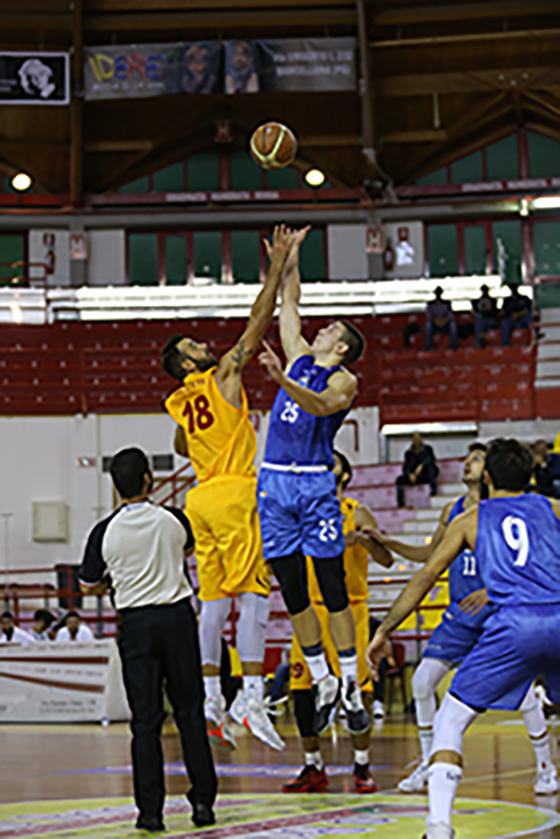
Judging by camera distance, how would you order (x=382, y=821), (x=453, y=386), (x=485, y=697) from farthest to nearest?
(x=453, y=386) → (x=382, y=821) → (x=485, y=697)

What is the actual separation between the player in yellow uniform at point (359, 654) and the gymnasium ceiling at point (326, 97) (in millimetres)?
18199

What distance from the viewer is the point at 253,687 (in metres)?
6.82

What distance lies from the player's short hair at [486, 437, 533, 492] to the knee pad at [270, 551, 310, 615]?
1.93 m

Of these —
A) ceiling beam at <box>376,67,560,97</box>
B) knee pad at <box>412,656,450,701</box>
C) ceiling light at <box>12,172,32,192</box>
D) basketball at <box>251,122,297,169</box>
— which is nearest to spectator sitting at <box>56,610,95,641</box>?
basketball at <box>251,122,297,169</box>

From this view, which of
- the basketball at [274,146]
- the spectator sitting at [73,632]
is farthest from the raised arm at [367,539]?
the spectator sitting at [73,632]

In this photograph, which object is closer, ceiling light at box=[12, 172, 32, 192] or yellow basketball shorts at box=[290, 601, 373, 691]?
yellow basketball shorts at box=[290, 601, 373, 691]

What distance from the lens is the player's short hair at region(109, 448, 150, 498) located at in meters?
5.13

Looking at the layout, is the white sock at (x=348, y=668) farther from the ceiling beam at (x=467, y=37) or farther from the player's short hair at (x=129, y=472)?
the ceiling beam at (x=467, y=37)

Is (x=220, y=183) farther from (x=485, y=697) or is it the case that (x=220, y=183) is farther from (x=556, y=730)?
(x=485, y=697)

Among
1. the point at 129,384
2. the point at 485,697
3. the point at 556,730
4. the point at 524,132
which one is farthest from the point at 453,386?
the point at 485,697

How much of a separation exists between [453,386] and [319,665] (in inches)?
635

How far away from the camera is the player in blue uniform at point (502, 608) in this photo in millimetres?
4055

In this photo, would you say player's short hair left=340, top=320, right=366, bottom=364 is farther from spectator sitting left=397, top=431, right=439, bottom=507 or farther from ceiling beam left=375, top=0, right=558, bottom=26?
ceiling beam left=375, top=0, right=558, bottom=26

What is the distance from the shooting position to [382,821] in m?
4.80
